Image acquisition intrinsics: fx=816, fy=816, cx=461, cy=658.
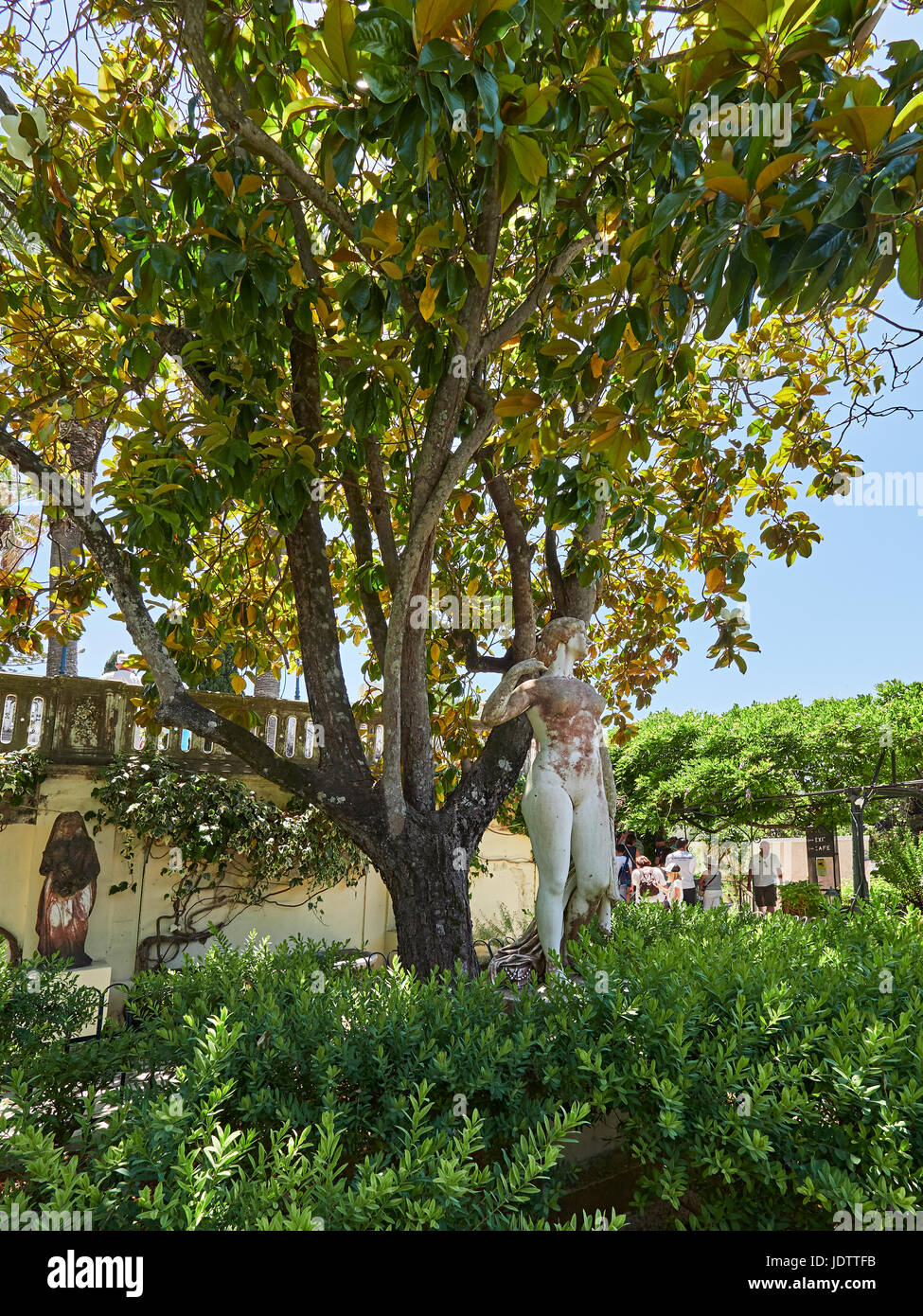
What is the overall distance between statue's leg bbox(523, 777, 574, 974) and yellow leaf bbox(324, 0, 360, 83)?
11.0ft

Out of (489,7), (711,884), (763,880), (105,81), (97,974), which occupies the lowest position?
(97,974)

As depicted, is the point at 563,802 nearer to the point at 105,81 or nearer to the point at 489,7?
the point at 489,7

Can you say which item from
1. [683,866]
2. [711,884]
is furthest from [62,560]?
[711,884]

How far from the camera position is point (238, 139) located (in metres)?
3.52

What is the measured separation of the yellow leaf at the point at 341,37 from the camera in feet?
8.15

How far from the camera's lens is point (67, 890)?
269 inches

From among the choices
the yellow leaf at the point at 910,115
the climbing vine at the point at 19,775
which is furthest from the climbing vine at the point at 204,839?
the yellow leaf at the point at 910,115

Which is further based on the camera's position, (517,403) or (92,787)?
(92,787)

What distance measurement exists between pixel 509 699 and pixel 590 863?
1.03m

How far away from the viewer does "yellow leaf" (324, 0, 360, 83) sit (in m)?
2.48

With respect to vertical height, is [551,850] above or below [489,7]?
below

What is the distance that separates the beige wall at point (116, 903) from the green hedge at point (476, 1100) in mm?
2668

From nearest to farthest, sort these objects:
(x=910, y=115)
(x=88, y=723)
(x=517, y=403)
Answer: (x=910, y=115)
(x=517, y=403)
(x=88, y=723)
